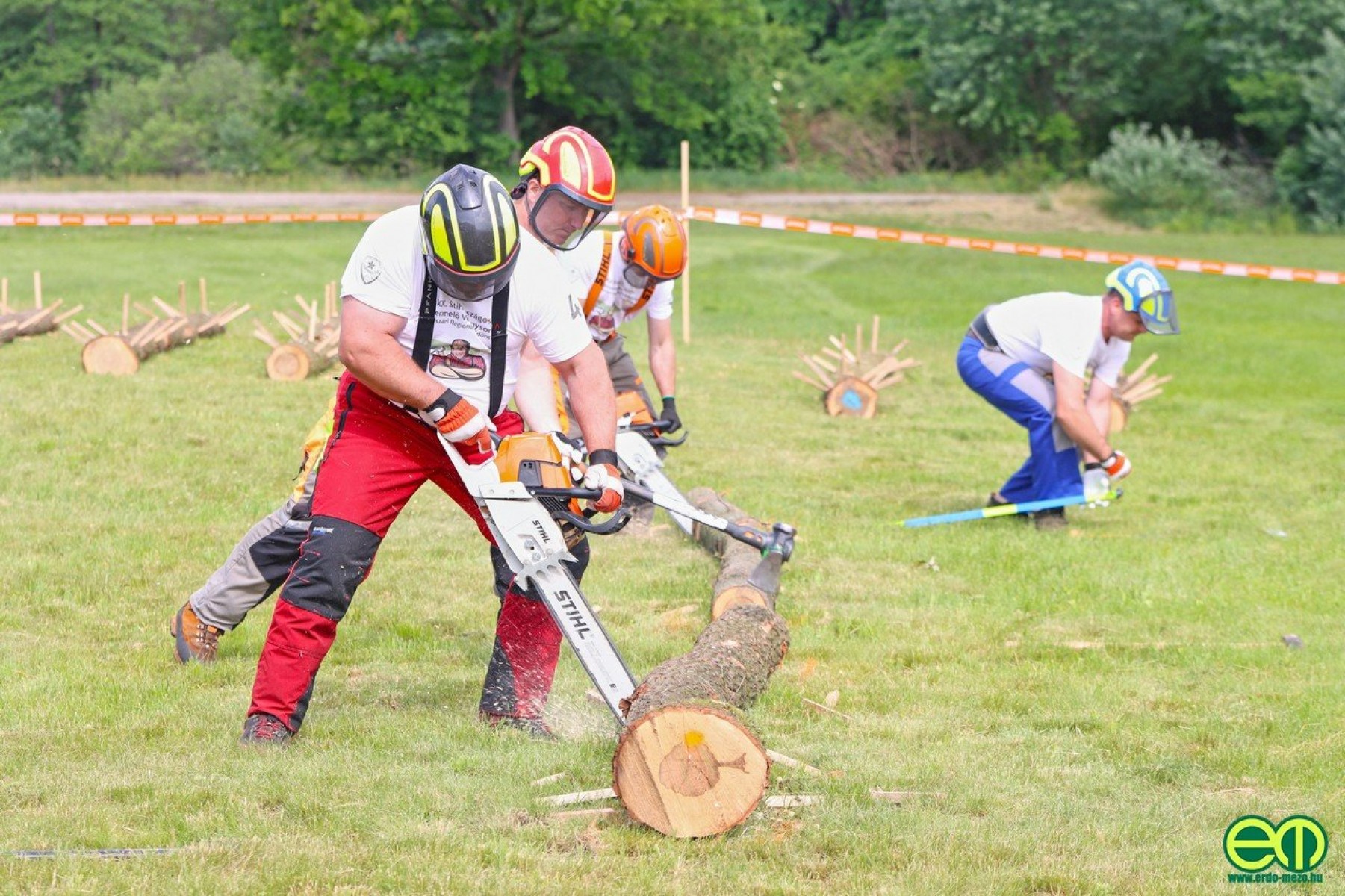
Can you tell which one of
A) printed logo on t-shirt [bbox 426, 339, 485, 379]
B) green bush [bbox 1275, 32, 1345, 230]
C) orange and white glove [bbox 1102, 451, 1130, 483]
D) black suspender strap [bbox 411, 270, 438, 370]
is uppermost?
black suspender strap [bbox 411, 270, 438, 370]

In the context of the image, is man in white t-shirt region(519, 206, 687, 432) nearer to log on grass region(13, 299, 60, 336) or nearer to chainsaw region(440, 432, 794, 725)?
chainsaw region(440, 432, 794, 725)

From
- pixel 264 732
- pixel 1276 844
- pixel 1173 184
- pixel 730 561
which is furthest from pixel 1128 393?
pixel 1173 184

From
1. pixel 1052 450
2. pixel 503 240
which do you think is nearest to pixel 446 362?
pixel 503 240

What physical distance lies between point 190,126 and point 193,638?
45880 millimetres

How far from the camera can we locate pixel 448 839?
14.7 feet

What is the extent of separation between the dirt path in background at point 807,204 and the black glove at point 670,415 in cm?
2694

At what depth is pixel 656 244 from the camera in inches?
324

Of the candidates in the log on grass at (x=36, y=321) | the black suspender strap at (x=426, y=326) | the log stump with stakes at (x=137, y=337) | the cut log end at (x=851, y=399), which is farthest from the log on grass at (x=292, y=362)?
the black suspender strap at (x=426, y=326)

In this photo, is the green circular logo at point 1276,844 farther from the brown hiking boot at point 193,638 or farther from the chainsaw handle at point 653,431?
the chainsaw handle at point 653,431

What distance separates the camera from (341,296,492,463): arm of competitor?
16.6 feet

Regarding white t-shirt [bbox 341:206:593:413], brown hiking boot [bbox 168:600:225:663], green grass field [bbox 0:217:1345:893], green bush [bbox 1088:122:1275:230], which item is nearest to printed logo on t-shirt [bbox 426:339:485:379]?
white t-shirt [bbox 341:206:593:413]

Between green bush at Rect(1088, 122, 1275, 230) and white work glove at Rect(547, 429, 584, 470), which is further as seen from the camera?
green bush at Rect(1088, 122, 1275, 230)

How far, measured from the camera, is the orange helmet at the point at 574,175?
570cm

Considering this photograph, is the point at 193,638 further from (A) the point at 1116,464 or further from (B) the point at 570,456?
(A) the point at 1116,464
